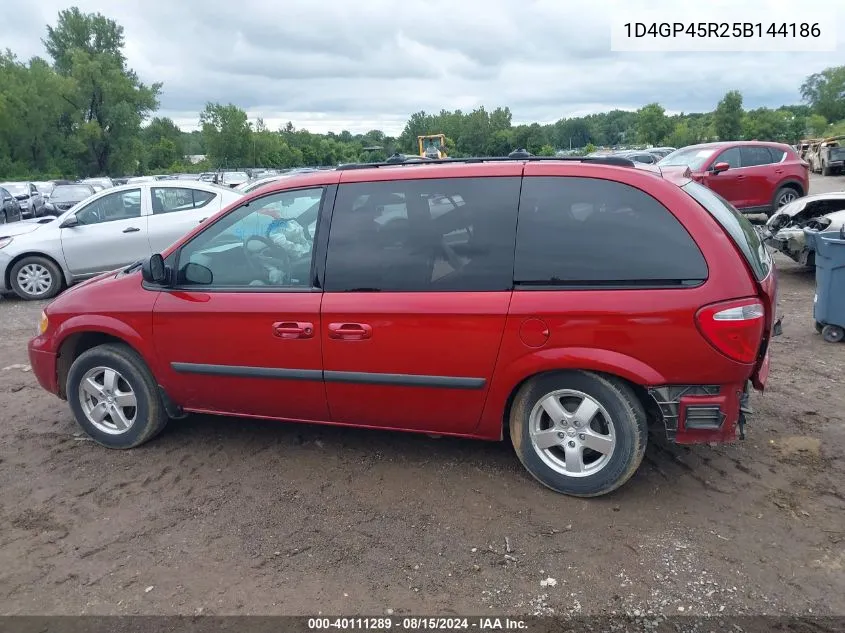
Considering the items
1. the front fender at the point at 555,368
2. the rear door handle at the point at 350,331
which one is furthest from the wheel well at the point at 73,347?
the front fender at the point at 555,368

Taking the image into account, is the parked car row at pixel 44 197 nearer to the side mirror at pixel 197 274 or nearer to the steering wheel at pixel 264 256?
the side mirror at pixel 197 274

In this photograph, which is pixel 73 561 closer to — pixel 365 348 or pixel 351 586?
pixel 351 586

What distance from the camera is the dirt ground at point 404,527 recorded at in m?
2.91

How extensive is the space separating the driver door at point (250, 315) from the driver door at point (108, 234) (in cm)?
589

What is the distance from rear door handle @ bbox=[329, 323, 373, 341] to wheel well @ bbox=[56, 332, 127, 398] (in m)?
1.72

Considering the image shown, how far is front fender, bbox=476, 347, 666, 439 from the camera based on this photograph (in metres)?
3.29

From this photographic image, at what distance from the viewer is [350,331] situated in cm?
370

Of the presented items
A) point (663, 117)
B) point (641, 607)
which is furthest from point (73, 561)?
point (663, 117)

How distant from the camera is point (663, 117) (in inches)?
2534

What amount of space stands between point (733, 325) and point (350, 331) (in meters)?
1.95

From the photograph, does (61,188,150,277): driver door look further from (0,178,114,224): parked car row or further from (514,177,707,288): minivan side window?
(0,178,114,224): parked car row

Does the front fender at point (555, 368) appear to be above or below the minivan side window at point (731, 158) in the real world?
below

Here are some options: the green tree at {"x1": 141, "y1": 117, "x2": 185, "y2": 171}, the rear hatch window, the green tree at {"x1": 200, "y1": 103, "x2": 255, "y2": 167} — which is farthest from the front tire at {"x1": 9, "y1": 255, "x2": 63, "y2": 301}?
the green tree at {"x1": 141, "y1": 117, "x2": 185, "y2": 171}

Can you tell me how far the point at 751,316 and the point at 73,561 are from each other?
137 inches
